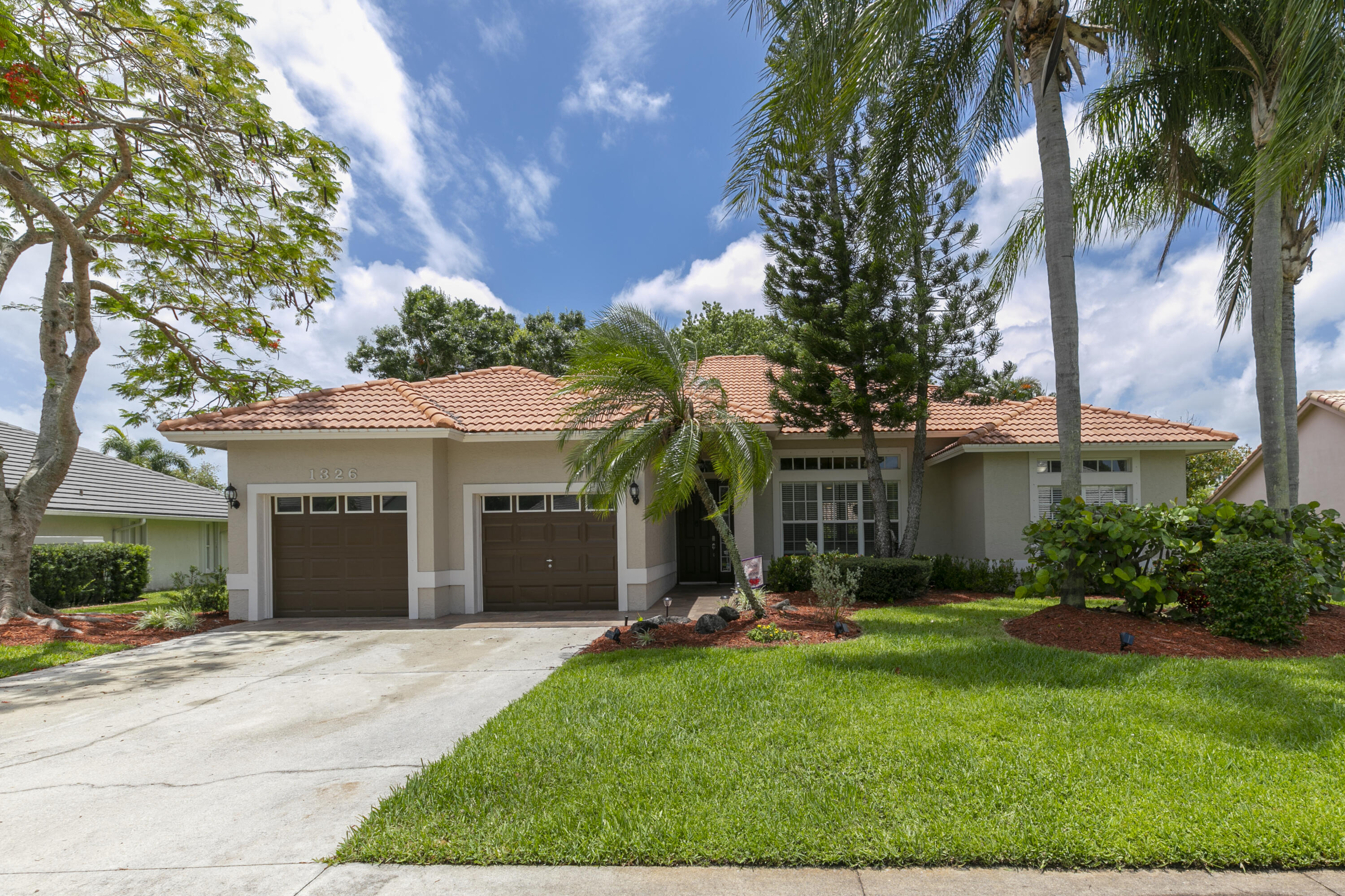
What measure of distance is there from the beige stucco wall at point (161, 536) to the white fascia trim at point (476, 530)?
12.8m

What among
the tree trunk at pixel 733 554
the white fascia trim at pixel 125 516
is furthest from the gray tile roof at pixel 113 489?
the tree trunk at pixel 733 554

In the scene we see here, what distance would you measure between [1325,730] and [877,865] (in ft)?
13.7

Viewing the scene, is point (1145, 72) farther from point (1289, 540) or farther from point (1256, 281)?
point (1289, 540)

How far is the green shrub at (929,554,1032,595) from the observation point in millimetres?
13523

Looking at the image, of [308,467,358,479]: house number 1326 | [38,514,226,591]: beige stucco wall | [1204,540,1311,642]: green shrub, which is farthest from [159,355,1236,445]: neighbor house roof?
[38,514,226,591]: beige stucco wall

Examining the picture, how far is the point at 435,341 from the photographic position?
1095 inches

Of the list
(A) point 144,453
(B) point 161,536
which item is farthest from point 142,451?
(B) point 161,536

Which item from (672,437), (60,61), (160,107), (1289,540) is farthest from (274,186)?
(1289,540)

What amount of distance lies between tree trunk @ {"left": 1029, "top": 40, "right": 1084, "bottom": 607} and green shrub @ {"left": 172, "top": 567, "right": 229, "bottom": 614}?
14056 millimetres

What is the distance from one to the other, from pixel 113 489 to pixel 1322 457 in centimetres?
3416

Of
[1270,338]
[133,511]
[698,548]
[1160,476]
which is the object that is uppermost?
[1270,338]

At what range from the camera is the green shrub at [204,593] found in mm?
12391

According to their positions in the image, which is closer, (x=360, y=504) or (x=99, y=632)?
(x=99, y=632)

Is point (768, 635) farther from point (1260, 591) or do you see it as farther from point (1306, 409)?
point (1306, 409)
